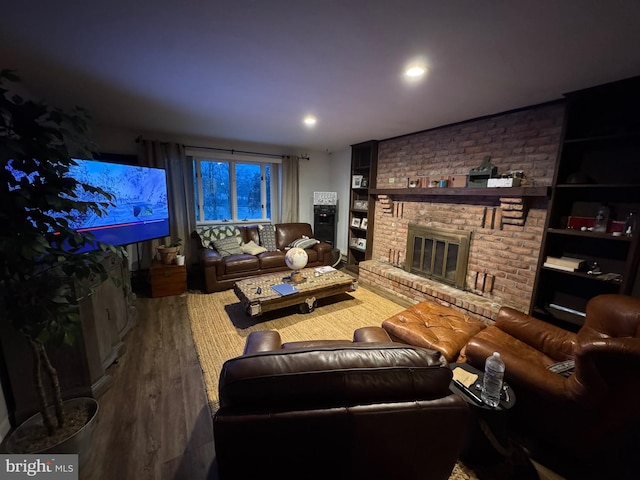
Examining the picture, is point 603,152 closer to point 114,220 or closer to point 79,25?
point 79,25

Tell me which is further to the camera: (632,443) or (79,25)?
(632,443)

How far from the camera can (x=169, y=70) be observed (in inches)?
73.1

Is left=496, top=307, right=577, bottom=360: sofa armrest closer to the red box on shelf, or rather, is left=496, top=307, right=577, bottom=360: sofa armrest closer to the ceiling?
the red box on shelf

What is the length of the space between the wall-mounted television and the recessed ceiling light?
2.32 meters

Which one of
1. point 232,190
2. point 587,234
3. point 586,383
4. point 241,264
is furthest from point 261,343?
point 232,190

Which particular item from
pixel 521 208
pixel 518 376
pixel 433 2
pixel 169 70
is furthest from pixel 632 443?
pixel 169 70

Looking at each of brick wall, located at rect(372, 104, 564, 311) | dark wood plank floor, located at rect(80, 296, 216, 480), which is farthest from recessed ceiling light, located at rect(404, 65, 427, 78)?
dark wood plank floor, located at rect(80, 296, 216, 480)

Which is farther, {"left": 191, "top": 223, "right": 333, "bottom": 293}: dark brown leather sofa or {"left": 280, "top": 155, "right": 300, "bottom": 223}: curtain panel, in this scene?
{"left": 280, "top": 155, "right": 300, "bottom": 223}: curtain panel

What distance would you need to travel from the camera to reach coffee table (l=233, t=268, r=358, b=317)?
2664 mm

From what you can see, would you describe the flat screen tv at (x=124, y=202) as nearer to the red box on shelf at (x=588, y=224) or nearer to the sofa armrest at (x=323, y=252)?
the sofa armrest at (x=323, y=252)

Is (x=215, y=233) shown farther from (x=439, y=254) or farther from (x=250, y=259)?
(x=439, y=254)

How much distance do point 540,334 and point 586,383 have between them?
711mm

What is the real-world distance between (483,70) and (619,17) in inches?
25.0

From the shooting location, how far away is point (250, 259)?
3.83m
